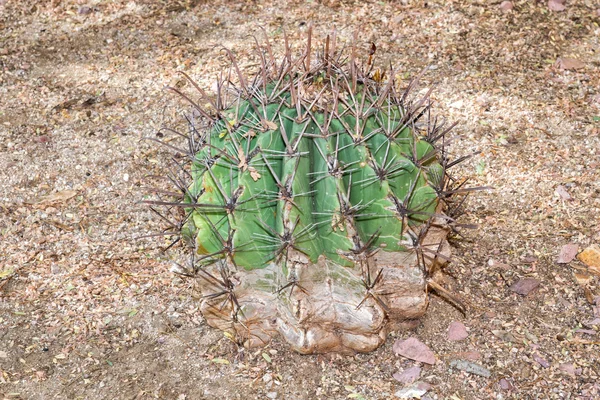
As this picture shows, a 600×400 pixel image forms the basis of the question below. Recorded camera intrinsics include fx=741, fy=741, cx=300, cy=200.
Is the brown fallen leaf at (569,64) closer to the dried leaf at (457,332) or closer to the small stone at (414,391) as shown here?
the dried leaf at (457,332)

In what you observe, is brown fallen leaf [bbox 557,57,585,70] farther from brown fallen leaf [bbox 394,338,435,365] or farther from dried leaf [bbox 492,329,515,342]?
brown fallen leaf [bbox 394,338,435,365]

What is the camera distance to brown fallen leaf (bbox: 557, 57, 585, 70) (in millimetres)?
4809

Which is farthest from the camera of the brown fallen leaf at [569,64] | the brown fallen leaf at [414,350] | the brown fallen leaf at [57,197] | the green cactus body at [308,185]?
the brown fallen leaf at [569,64]

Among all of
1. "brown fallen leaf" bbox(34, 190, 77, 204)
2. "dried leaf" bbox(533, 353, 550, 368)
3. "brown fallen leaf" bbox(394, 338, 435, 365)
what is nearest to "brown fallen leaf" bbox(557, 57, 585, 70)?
"dried leaf" bbox(533, 353, 550, 368)

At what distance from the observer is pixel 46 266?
12.1 feet

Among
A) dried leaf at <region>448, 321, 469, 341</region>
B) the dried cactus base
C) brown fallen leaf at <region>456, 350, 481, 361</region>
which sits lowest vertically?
brown fallen leaf at <region>456, 350, 481, 361</region>

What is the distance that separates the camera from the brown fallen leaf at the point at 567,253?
11.4ft

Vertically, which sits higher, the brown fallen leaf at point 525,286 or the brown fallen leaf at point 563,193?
the brown fallen leaf at point 563,193

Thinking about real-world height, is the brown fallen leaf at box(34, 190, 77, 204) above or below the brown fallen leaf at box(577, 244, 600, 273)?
above

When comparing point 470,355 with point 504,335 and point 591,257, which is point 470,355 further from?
point 591,257

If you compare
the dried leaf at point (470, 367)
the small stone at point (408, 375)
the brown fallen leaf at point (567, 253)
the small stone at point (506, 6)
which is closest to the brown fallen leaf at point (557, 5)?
the small stone at point (506, 6)

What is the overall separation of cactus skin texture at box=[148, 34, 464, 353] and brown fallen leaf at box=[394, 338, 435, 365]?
18cm

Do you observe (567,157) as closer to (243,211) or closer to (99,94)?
(243,211)

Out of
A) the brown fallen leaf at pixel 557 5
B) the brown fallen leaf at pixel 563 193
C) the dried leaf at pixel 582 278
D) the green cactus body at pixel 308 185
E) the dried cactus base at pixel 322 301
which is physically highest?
the green cactus body at pixel 308 185
